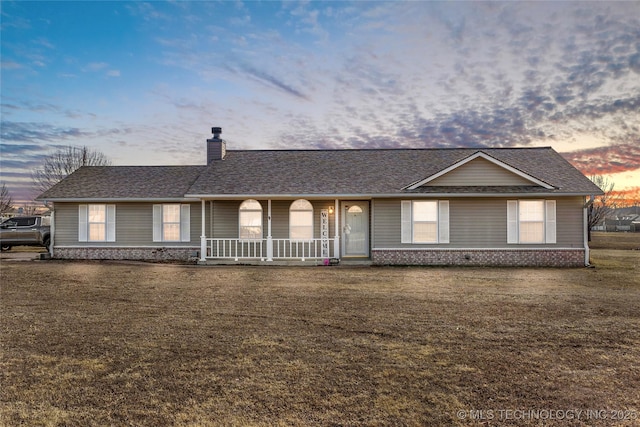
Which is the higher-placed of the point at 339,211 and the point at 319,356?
the point at 339,211

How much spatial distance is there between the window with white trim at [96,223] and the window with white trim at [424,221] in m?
13.3

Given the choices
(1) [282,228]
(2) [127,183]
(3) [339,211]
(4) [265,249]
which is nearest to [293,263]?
(4) [265,249]

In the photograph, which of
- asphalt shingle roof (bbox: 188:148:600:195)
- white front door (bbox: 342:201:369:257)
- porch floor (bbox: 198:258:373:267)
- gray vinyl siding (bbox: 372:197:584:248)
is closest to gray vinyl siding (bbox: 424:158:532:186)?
asphalt shingle roof (bbox: 188:148:600:195)

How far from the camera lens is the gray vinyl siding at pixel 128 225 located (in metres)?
19.1

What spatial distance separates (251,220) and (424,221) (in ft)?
24.3

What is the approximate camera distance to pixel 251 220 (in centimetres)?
1827

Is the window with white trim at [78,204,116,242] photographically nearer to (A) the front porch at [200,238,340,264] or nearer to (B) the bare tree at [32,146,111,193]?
(A) the front porch at [200,238,340,264]

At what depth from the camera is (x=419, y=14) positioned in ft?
52.5

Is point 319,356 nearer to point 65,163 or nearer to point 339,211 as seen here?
point 339,211

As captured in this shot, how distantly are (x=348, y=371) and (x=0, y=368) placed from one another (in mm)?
4292

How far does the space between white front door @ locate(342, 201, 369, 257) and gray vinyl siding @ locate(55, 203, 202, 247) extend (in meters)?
6.71

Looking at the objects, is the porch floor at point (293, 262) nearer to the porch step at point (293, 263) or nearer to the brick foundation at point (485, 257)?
the porch step at point (293, 263)

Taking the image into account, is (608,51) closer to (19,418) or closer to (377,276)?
(377,276)

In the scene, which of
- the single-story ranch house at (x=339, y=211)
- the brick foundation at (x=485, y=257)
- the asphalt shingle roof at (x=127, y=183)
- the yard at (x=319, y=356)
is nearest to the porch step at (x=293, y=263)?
the single-story ranch house at (x=339, y=211)
